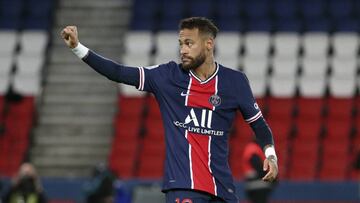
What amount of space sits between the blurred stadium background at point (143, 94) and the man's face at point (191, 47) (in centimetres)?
926

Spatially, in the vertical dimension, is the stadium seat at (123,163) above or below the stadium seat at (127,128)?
below

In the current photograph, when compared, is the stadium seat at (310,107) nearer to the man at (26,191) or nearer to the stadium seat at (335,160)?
the stadium seat at (335,160)

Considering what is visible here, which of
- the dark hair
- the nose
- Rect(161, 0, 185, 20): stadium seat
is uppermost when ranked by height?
Rect(161, 0, 185, 20): stadium seat

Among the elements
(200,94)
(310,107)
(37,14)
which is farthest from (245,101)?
(37,14)

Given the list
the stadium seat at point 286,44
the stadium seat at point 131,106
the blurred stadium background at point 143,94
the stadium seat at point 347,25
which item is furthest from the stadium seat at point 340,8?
the stadium seat at point 131,106

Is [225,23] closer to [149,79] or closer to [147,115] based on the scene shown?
[147,115]

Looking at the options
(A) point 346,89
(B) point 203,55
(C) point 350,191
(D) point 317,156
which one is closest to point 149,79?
(B) point 203,55

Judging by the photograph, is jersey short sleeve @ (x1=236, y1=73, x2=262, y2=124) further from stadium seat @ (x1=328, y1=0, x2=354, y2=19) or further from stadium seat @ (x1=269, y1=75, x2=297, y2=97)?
stadium seat @ (x1=328, y1=0, x2=354, y2=19)

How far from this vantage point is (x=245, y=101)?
616 centimetres

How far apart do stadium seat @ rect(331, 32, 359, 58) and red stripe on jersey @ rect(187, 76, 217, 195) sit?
11.7m

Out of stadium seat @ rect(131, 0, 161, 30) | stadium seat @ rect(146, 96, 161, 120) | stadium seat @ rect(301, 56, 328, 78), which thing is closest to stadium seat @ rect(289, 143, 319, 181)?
stadium seat @ rect(301, 56, 328, 78)

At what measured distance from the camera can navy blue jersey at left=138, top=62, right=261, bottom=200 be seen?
5.93 metres

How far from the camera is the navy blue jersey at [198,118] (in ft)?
19.5

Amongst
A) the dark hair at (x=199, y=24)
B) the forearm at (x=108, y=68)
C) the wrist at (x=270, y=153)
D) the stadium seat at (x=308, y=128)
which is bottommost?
the stadium seat at (x=308, y=128)
